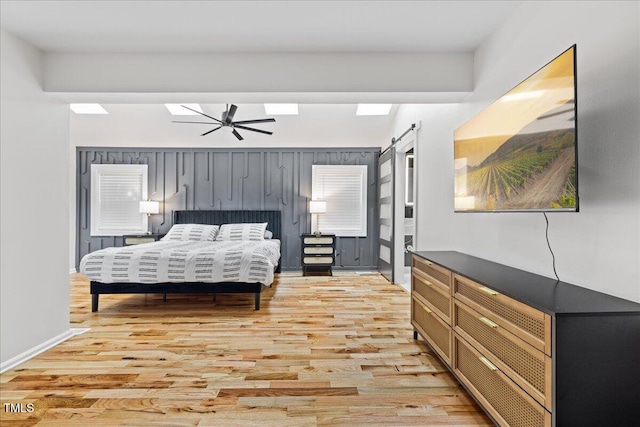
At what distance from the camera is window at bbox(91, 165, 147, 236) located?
6402mm

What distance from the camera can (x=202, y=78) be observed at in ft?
9.66

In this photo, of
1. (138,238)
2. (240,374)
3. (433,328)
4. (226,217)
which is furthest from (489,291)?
(138,238)

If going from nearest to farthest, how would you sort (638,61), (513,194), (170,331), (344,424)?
(638,61)
(344,424)
(513,194)
(170,331)

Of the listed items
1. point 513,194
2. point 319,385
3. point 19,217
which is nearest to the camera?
point 513,194

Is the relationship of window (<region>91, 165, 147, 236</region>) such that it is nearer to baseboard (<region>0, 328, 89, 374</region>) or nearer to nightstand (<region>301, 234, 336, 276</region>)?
nightstand (<region>301, 234, 336, 276</region>)

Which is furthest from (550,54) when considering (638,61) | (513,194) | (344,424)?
(344,424)

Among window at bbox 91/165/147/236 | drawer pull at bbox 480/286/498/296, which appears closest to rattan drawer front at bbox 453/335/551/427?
drawer pull at bbox 480/286/498/296

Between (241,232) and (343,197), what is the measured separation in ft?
6.36

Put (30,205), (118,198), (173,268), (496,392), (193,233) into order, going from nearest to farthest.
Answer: (496,392)
(30,205)
(173,268)
(193,233)
(118,198)

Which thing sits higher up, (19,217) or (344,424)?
(19,217)

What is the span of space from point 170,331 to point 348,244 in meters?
3.78

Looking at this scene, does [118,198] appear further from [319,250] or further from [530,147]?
[530,147]

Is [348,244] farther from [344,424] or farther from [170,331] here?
[344,424]

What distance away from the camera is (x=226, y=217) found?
6.28m
